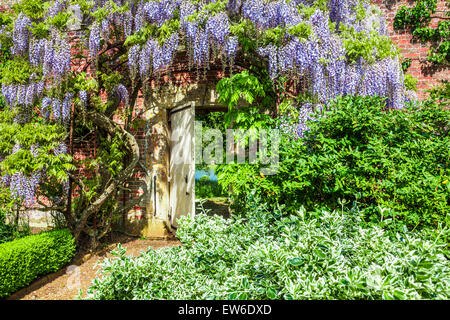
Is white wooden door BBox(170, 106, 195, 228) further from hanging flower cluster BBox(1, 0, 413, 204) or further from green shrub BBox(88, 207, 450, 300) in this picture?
green shrub BBox(88, 207, 450, 300)

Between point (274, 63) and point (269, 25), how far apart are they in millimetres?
543

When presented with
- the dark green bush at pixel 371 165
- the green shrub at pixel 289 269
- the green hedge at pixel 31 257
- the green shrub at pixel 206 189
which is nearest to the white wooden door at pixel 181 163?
the green hedge at pixel 31 257

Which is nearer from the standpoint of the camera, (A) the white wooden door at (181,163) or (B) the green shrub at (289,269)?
(B) the green shrub at (289,269)

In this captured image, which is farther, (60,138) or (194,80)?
(194,80)

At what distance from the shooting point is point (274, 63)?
169 inches

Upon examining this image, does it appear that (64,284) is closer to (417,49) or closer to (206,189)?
(417,49)

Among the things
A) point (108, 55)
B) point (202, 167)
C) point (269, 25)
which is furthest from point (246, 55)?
point (202, 167)

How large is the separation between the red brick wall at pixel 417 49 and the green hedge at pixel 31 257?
20.8 ft

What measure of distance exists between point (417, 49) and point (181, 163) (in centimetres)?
473

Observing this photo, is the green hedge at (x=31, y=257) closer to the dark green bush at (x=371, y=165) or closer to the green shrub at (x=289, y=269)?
the green shrub at (x=289, y=269)

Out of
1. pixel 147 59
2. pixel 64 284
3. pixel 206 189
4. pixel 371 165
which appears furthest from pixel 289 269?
pixel 206 189

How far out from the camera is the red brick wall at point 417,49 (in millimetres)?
5363
